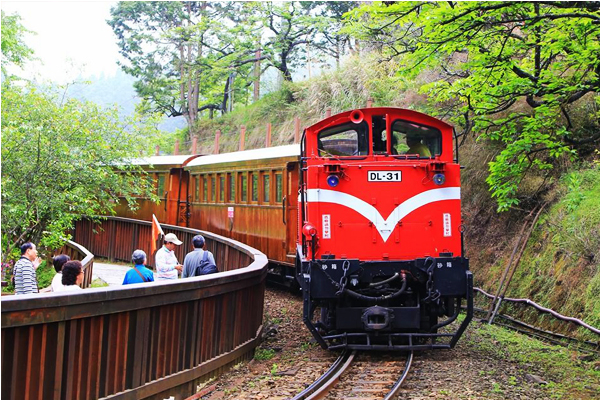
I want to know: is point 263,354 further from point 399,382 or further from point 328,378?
point 399,382

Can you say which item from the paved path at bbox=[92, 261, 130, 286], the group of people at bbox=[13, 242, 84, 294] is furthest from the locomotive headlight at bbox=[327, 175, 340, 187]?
the paved path at bbox=[92, 261, 130, 286]

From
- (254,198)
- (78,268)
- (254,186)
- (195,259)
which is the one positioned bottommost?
(78,268)

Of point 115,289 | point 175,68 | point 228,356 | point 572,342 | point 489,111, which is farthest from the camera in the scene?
point 175,68

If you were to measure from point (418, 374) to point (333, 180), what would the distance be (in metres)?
2.83

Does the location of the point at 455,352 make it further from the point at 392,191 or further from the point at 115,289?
the point at 115,289

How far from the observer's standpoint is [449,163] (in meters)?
9.09

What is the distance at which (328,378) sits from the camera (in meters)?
7.48

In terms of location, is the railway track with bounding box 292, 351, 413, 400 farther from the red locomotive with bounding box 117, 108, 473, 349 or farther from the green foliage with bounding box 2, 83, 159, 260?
the green foliage with bounding box 2, 83, 159, 260

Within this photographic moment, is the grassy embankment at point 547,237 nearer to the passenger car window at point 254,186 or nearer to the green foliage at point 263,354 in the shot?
the green foliage at point 263,354

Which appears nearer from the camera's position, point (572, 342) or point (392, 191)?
point (392, 191)

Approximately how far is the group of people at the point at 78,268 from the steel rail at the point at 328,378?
87.7 inches

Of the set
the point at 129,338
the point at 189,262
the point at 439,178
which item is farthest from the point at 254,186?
the point at 129,338

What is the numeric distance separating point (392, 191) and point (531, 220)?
19.4ft

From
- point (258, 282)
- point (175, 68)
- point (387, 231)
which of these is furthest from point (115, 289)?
point (175, 68)
